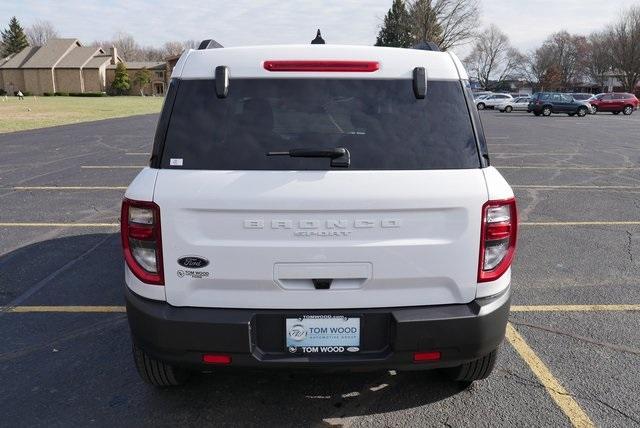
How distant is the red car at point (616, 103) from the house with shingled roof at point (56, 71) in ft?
251

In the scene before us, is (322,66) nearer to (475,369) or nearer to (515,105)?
(475,369)

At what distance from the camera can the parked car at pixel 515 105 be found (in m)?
46.3

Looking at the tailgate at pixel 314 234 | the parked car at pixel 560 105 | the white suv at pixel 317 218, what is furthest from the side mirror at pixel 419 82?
the parked car at pixel 560 105

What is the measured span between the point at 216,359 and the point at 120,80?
314 feet

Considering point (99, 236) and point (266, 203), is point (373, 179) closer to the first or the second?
point (266, 203)

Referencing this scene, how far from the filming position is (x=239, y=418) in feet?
9.61

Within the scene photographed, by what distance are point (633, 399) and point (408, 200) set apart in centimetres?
199

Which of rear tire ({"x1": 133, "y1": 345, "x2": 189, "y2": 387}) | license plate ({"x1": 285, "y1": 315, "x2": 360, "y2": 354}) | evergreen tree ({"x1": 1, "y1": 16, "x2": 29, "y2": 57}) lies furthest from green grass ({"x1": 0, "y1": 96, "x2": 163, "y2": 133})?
evergreen tree ({"x1": 1, "y1": 16, "x2": 29, "y2": 57})

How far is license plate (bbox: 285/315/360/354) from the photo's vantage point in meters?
2.50

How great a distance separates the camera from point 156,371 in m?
2.97

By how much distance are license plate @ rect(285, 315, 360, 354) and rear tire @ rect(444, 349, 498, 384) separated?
0.87 m

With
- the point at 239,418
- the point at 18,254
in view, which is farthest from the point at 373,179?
the point at 18,254

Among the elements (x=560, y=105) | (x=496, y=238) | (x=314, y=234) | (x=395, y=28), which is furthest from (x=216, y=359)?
(x=395, y=28)

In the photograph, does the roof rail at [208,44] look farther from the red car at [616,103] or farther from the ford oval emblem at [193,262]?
the red car at [616,103]
